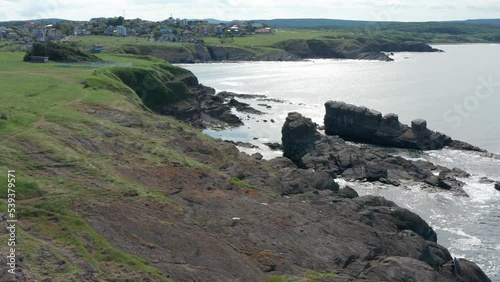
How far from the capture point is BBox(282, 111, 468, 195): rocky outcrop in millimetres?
63094

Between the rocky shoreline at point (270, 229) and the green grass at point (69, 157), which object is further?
the rocky shoreline at point (270, 229)

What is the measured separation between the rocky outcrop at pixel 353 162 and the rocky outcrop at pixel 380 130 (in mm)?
10552

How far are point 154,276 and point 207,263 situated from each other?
→ 3.85m

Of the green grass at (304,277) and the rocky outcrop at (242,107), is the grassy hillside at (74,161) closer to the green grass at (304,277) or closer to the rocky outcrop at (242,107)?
the green grass at (304,277)

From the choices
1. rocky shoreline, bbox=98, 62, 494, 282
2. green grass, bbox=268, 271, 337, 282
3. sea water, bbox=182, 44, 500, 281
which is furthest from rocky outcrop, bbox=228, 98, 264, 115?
green grass, bbox=268, 271, 337, 282

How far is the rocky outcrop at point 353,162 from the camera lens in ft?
207

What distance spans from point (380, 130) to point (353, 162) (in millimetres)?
19438

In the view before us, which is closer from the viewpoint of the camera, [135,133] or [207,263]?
[207,263]

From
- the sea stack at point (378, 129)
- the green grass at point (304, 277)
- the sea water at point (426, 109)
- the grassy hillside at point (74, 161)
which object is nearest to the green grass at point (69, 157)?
the grassy hillside at point (74, 161)

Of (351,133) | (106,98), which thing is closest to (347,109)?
(351,133)

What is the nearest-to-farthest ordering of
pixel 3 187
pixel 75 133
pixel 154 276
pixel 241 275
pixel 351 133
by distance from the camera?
pixel 154 276, pixel 241 275, pixel 3 187, pixel 75 133, pixel 351 133

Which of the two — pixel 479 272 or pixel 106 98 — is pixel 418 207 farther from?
pixel 106 98

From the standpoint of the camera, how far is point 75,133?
47.2 metres

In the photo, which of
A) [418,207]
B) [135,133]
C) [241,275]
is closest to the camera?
[241,275]
